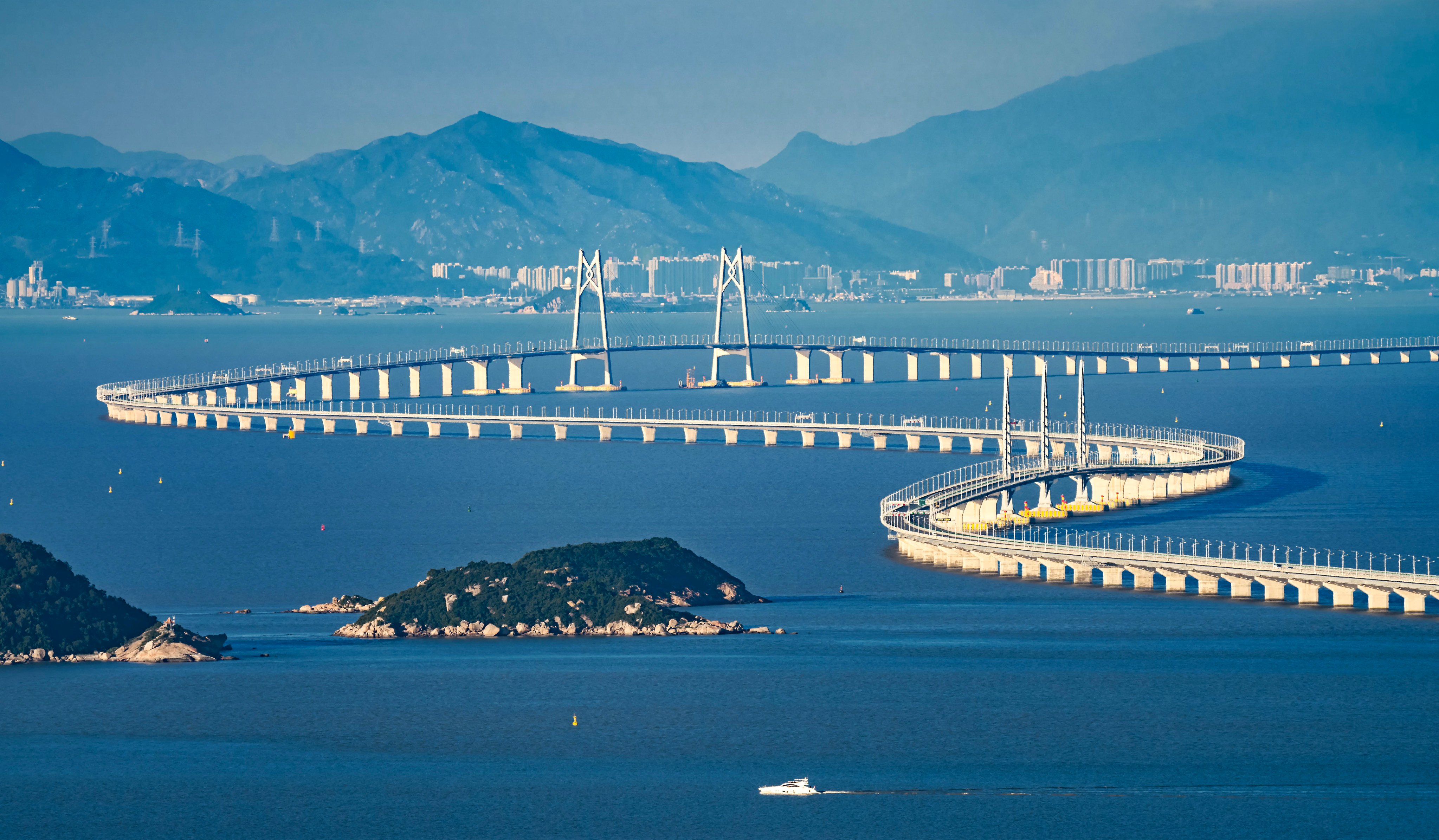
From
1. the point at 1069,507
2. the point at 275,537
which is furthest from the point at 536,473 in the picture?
the point at 1069,507

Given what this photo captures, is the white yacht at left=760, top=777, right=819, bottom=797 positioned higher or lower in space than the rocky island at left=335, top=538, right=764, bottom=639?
lower

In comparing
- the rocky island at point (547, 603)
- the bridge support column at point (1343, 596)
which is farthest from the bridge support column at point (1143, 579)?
the rocky island at point (547, 603)

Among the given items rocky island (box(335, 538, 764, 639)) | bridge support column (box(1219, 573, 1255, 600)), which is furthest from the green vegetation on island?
bridge support column (box(1219, 573, 1255, 600))

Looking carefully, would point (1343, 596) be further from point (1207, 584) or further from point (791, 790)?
point (791, 790)

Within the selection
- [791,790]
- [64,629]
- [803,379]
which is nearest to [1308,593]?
[791,790]

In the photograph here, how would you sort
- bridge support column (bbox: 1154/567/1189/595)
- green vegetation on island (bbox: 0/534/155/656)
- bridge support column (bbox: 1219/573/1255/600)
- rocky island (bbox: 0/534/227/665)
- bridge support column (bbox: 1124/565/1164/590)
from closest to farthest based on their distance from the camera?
rocky island (bbox: 0/534/227/665) < green vegetation on island (bbox: 0/534/155/656) < bridge support column (bbox: 1219/573/1255/600) < bridge support column (bbox: 1154/567/1189/595) < bridge support column (bbox: 1124/565/1164/590)

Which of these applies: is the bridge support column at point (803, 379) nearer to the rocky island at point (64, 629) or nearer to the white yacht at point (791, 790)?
the rocky island at point (64, 629)

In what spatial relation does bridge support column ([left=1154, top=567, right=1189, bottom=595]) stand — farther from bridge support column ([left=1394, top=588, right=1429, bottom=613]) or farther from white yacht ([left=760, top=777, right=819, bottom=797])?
white yacht ([left=760, top=777, right=819, bottom=797])
